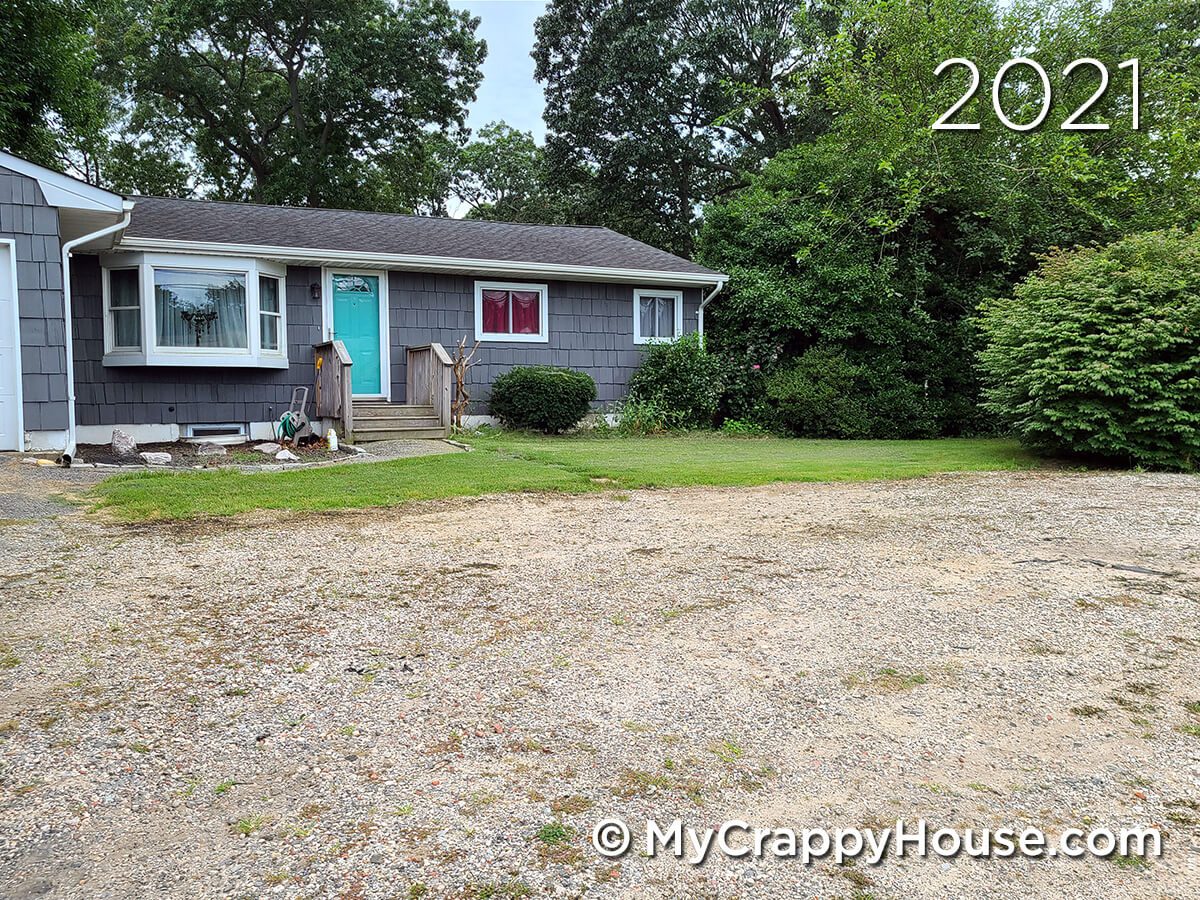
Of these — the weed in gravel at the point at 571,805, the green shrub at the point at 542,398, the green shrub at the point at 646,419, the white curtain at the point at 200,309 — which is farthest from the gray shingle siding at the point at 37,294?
the weed in gravel at the point at 571,805

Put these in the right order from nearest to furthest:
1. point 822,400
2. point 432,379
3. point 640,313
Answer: point 432,379
point 822,400
point 640,313

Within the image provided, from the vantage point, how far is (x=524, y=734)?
2658 mm

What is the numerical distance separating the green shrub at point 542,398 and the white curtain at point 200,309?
3918mm

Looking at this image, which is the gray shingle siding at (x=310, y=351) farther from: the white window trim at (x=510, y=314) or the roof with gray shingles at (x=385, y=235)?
the roof with gray shingles at (x=385, y=235)

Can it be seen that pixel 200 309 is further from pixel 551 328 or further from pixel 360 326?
pixel 551 328

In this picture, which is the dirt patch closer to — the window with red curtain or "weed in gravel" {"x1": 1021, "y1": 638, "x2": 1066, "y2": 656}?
the window with red curtain

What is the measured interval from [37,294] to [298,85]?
19.6 m

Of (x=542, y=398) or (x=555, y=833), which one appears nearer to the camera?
(x=555, y=833)

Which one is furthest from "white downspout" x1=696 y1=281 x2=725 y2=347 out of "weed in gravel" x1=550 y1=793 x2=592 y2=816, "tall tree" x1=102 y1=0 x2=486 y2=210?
"tall tree" x1=102 y1=0 x2=486 y2=210

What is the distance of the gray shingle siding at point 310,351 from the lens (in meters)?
11.6

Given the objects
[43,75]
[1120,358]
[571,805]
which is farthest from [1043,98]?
[43,75]

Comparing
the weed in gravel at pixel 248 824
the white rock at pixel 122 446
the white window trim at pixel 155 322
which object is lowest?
the weed in gravel at pixel 248 824

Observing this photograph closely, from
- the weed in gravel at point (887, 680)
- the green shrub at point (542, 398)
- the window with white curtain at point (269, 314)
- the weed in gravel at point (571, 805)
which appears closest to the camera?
the weed in gravel at point (571, 805)

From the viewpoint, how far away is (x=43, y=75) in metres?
14.9
